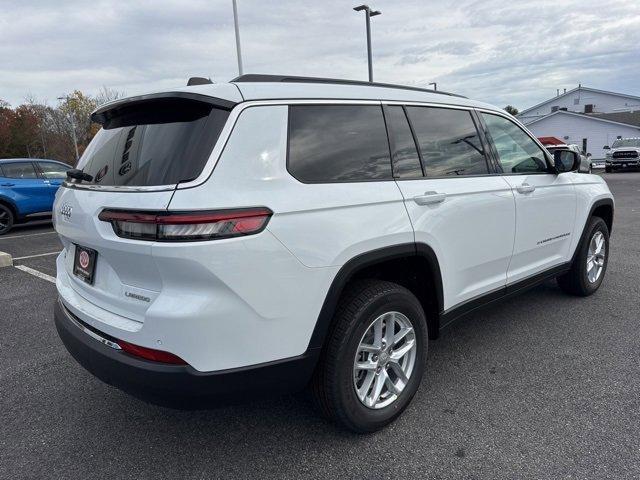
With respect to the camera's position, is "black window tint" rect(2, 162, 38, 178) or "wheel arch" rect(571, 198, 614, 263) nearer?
"wheel arch" rect(571, 198, 614, 263)

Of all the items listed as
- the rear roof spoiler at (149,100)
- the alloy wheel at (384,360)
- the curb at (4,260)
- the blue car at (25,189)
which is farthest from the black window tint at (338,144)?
the blue car at (25,189)

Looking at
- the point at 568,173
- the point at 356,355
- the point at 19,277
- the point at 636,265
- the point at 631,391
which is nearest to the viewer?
the point at 356,355

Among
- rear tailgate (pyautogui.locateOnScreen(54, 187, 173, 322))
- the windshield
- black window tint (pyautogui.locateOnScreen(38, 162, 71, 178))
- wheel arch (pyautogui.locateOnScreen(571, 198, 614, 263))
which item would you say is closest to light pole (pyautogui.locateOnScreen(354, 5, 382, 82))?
black window tint (pyautogui.locateOnScreen(38, 162, 71, 178))

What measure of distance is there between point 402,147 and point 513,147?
1432mm

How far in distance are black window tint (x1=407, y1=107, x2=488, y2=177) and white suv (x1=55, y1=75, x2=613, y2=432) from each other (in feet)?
0.05

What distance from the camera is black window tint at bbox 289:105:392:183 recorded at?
2.34 meters

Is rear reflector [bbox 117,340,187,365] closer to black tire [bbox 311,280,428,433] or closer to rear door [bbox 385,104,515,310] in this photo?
black tire [bbox 311,280,428,433]

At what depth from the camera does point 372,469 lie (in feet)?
7.83

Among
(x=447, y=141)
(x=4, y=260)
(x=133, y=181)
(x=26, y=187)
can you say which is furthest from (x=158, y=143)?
(x=26, y=187)

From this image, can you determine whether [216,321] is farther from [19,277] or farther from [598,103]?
[598,103]

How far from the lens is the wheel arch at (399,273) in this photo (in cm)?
231

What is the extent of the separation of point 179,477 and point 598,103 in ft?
195

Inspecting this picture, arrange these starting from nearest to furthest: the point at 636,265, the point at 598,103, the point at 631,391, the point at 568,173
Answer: the point at 631,391 < the point at 568,173 < the point at 636,265 < the point at 598,103

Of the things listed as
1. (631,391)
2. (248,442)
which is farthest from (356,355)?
(631,391)
